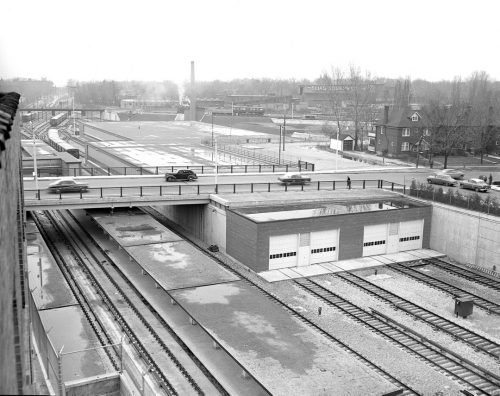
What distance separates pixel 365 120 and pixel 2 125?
70947 millimetres

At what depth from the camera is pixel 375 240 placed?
29.8m

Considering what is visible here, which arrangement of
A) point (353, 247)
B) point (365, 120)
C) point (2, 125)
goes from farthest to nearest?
point (365, 120), point (353, 247), point (2, 125)

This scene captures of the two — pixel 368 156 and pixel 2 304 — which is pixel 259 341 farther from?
pixel 368 156

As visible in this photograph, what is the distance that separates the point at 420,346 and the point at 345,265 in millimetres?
9242

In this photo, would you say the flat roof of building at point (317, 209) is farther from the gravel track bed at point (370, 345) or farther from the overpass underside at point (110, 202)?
the gravel track bed at point (370, 345)

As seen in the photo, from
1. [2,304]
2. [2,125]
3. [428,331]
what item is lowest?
[428,331]

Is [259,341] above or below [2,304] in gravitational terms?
below

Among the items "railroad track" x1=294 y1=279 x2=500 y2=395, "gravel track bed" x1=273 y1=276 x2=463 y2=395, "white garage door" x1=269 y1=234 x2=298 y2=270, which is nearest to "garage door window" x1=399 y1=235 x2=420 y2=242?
"white garage door" x1=269 y1=234 x2=298 y2=270

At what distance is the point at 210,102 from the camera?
161625 mm

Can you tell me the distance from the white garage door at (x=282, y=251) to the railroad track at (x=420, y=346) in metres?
3.27

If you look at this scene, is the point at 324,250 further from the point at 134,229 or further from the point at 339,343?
the point at 134,229

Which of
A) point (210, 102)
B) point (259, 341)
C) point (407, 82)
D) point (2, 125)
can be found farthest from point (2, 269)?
point (210, 102)

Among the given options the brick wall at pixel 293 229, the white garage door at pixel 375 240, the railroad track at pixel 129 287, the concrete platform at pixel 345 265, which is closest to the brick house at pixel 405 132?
the brick wall at pixel 293 229

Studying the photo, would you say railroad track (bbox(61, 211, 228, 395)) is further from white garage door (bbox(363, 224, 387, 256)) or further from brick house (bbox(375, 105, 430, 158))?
Answer: brick house (bbox(375, 105, 430, 158))
